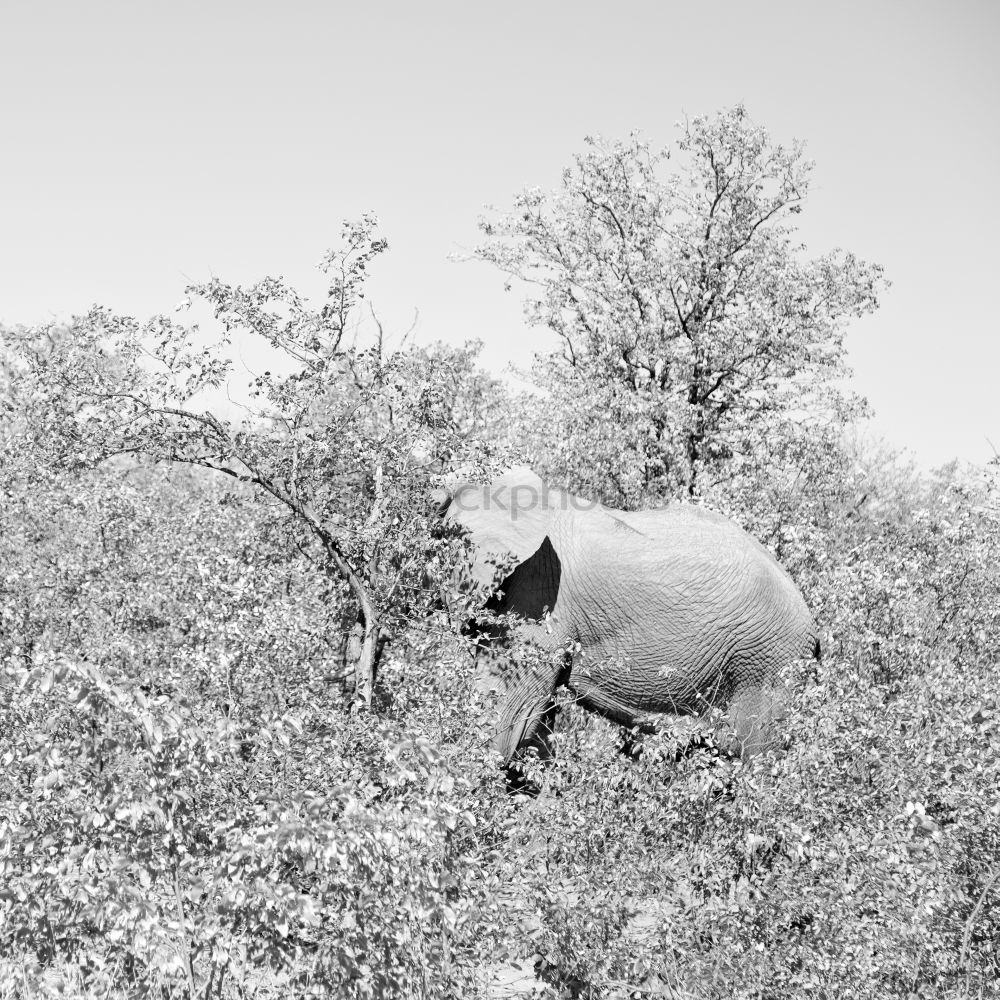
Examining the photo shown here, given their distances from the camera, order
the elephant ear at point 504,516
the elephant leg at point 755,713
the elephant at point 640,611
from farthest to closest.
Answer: the elephant leg at point 755,713 < the elephant at point 640,611 < the elephant ear at point 504,516

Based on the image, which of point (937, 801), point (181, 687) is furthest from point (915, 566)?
point (181, 687)

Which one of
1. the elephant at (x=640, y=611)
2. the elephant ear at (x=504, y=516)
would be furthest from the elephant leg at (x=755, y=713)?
the elephant ear at (x=504, y=516)

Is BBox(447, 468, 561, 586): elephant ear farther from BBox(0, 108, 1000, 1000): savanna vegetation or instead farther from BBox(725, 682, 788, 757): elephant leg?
BBox(725, 682, 788, 757): elephant leg

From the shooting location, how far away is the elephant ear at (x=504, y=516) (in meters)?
9.34

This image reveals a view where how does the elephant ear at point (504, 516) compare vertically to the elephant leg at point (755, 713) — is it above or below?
above

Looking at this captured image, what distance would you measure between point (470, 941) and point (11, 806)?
7.46 feet

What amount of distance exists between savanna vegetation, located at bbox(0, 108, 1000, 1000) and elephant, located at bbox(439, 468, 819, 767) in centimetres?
51

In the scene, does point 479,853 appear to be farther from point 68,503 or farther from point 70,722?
point 68,503

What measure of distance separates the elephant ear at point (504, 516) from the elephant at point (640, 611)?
0.04ft

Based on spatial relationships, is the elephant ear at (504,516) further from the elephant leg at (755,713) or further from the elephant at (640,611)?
the elephant leg at (755,713)

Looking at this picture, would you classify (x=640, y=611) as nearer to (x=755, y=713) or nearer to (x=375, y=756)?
(x=755, y=713)

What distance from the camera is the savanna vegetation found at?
473 centimetres

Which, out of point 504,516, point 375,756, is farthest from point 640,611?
point 375,756

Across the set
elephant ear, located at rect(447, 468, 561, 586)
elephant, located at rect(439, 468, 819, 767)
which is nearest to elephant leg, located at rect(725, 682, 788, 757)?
elephant, located at rect(439, 468, 819, 767)
